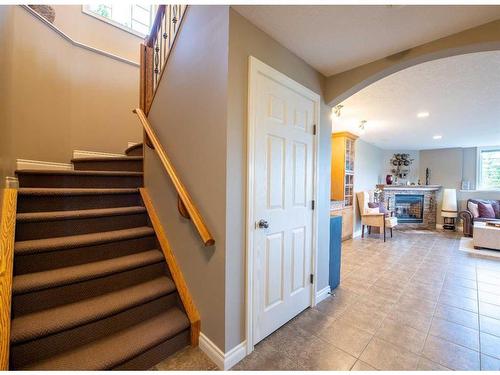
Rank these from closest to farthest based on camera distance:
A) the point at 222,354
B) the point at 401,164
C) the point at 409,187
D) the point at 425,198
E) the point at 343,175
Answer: the point at 222,354 < the point at 343,175 < the point at 409,187 < the point at 425,198 < the point at 401,164

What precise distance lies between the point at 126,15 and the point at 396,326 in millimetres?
5435

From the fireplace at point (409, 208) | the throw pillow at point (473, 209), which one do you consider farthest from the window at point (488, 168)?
the fireplace at point (409, 208)

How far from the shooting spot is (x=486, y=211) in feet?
18.8

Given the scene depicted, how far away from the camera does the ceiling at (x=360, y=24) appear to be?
1.46m

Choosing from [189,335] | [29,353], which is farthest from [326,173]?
[29,353]

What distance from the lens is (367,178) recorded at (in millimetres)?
6348

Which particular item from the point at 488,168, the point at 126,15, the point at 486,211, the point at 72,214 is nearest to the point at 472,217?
the point at 486,211

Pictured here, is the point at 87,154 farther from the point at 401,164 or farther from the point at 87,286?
the point at 401,164

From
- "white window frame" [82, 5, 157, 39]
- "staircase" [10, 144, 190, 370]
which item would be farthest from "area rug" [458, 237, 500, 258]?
"white window frame" [82, 5, 157, 39]

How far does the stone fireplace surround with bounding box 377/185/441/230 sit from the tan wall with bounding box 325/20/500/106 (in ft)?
17.8

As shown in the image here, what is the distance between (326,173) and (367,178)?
4631 millimetres

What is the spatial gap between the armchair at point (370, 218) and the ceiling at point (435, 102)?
1557 mm

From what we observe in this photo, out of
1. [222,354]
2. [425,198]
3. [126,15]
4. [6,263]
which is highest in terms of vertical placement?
[126,15]

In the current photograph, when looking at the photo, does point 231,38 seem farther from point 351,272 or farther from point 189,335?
point 351,272
